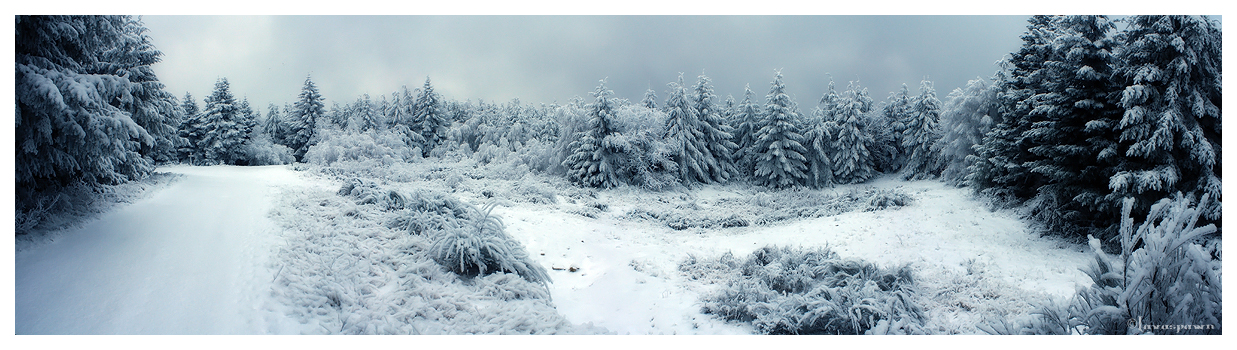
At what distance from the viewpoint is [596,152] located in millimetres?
19641

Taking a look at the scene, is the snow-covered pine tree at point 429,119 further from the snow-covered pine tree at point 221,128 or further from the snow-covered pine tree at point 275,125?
the snow-covered pine tree at point 221,128

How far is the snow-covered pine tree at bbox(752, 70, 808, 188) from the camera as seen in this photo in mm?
25656

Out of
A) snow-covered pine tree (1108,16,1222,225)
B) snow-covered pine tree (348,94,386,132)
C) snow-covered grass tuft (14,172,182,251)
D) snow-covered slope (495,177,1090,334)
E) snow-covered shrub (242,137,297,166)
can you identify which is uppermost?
snow-covered pine tree (348,94,386,132)

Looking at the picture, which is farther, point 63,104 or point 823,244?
point 823,244

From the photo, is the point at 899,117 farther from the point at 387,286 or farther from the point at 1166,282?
the point at 387,286

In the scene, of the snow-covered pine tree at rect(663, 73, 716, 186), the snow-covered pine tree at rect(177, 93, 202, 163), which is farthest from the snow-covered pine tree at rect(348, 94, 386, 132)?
the snow-covered pine tree at rect(663, 73, 716, 186)

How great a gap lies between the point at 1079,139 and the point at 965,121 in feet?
42.9

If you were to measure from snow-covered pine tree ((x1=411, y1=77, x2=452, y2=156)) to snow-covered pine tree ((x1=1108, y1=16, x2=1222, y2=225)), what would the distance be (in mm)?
36084

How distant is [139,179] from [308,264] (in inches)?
316

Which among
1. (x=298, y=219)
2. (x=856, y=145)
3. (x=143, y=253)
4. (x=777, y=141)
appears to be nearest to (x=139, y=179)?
(x=298, y=219)

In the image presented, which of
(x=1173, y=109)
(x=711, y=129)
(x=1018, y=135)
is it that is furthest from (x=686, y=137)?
(x=1173, y=109)

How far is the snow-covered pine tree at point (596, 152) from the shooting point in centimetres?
1952

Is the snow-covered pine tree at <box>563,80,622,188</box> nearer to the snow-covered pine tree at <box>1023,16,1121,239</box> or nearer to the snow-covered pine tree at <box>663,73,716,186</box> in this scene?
the snow-covered pine tree at <box>663,73,716,186</box>

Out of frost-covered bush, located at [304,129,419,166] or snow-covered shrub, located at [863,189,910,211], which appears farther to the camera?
frost-covered bush, located at [304,129,419,166]
